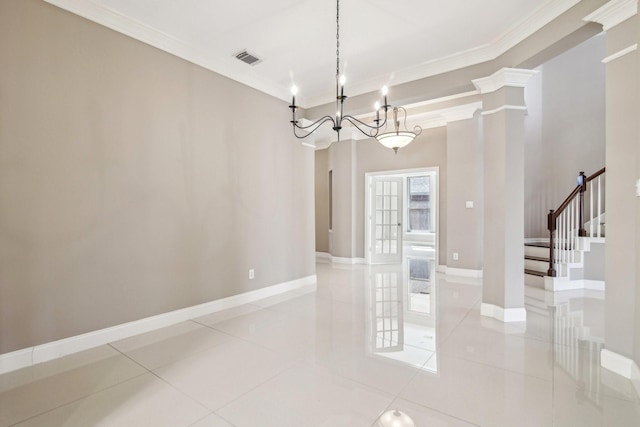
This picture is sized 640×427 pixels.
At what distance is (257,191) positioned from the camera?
4254 mm

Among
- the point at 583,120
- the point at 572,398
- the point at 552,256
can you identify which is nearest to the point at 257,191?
the point at 572,398

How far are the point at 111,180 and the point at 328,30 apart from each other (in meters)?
2.65

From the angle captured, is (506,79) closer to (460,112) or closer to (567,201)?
(460,112)

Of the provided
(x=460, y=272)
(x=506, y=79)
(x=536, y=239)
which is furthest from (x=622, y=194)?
(x=536, y=239)

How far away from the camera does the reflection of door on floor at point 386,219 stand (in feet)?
23.4

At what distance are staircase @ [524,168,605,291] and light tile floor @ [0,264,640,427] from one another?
138cm

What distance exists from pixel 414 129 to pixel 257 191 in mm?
4035

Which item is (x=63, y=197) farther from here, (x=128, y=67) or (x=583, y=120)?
(x=583, y=120)

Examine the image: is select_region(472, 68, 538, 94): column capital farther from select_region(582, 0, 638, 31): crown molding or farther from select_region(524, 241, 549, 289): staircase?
select_region(524, 241, 549, 289): staircase

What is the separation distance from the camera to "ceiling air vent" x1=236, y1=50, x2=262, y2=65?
357 cm

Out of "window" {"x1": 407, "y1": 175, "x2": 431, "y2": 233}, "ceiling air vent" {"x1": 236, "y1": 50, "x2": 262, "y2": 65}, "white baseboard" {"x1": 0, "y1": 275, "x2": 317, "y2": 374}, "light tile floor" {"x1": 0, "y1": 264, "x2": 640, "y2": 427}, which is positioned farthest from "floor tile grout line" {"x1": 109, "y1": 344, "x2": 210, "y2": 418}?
"window" {"x1": 407, "y1": 175, "x2": 431, "y2": 233}

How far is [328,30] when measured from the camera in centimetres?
306

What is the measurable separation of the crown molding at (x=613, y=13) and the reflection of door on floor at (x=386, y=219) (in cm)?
490

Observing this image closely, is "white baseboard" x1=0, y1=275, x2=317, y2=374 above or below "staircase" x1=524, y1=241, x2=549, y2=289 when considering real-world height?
below
